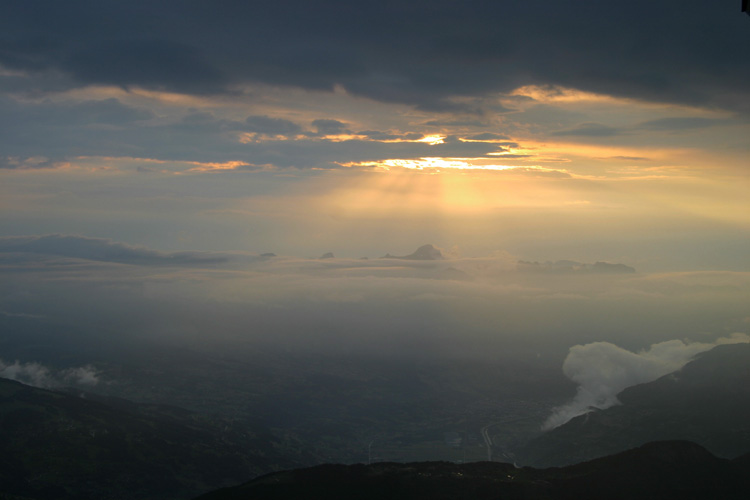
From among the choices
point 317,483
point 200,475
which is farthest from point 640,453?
point 200,475

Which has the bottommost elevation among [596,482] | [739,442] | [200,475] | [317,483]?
[200,475]

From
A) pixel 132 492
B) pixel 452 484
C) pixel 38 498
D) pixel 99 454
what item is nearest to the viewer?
pixel 452 484

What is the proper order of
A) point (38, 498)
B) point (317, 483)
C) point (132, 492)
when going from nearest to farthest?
point (317, 483) < point (38, 498) < point (132, 492)

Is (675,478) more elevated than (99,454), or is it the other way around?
(675,478)

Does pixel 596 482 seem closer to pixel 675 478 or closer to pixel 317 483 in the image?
pixel 675 478

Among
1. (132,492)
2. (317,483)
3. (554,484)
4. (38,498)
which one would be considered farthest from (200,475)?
(554,484)

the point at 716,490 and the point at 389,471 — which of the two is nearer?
the point at 716,490
